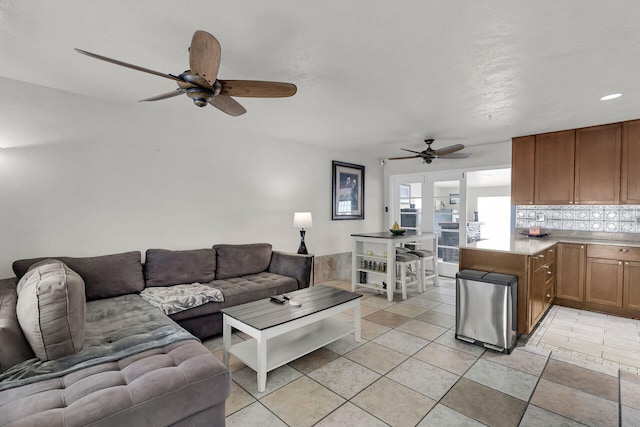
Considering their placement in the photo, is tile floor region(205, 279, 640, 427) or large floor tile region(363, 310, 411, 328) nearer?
tile floor region(205, 279, 640, 427)

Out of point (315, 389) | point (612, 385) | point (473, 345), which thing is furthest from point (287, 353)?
point (612, 385)

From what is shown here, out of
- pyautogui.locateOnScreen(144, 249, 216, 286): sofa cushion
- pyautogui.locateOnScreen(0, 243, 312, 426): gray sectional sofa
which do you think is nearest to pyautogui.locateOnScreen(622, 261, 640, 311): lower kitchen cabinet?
pyautogui.locateOnScreen(0, 243, 312, 426): gray sectional sofa

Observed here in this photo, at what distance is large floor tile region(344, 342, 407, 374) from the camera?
2541mm

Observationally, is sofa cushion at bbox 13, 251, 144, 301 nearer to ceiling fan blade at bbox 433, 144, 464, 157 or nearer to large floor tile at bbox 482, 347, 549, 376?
large floor tile at bbox 482, 347, 549, 376

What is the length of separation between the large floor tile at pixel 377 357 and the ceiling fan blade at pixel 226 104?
237cm

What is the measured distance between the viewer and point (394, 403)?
206 cm

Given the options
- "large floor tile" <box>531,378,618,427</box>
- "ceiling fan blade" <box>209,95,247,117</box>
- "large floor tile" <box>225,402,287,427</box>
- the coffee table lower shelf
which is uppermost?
"ceiling fan blade" <box>209,95,247,117</box>

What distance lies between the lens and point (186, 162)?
148 inches

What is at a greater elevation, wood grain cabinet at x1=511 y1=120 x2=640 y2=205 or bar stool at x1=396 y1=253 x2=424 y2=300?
wood grain cabinet at x1=511 y1=120 x2=640 y2=205

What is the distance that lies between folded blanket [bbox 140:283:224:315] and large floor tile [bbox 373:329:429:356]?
172 centimetres

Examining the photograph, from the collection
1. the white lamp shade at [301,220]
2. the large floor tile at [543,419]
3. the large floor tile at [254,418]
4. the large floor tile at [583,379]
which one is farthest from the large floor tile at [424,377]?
the white lamp shade at [301,220]

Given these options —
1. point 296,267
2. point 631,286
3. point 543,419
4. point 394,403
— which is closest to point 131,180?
point 296,267

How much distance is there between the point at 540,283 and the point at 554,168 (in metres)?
1.98

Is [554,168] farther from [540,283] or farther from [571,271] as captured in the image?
[540,283]
